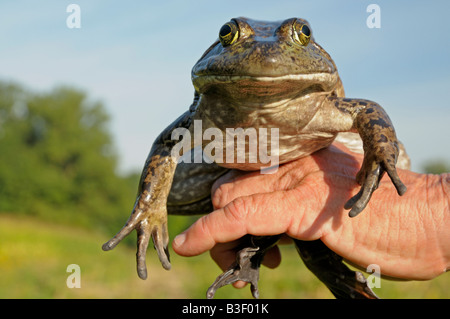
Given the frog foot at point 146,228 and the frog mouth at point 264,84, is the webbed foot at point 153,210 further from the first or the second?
the frog mouth at point 264,84

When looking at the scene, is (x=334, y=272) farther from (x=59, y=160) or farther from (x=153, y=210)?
(x=59, y=160)

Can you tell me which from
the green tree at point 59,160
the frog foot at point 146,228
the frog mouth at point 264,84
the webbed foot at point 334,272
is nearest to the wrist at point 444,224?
the webbed foot at point 334,272

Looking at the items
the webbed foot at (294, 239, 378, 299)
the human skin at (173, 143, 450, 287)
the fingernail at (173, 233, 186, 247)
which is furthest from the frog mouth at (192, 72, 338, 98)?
the webbed foot at (294, 239, 378, 299)

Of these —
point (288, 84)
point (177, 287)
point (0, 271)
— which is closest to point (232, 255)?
point (288, 84)

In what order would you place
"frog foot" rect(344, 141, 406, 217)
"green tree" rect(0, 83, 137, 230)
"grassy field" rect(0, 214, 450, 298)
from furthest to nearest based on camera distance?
"green tree" rect(0, 83, 137, 230)
"grassy field" rect(0, 214, 450, 298)
"frog foot" rect(344, 141, 406, 217)

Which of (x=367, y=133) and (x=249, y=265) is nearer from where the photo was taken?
(x=367, y=133)

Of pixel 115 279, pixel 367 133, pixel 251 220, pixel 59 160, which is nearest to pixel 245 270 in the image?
pixel 251 220

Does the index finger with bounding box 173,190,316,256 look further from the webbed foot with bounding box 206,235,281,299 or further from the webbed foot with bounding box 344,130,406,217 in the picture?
the webbed foot with bounding box 344,130,406,217
